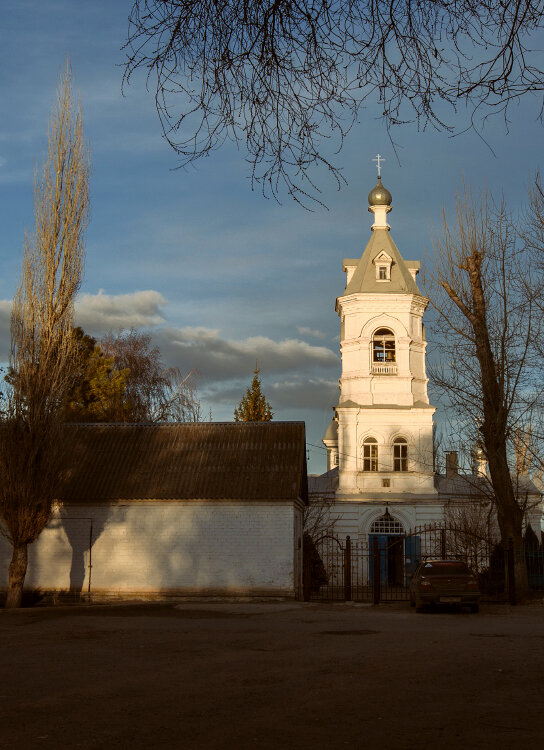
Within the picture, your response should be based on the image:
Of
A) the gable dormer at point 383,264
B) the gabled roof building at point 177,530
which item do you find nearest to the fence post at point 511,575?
the gabled roof building at point 177,530

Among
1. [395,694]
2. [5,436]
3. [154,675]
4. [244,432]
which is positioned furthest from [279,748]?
[244,432]

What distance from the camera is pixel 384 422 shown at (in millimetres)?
44719

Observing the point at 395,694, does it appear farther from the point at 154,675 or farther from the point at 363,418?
the point at 363,418

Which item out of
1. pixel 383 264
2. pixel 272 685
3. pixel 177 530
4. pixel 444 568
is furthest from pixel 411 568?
pixel 272 685

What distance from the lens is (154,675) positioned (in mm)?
10875

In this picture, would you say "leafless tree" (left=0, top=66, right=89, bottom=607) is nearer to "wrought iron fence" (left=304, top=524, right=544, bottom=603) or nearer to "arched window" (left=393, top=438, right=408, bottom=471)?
"wrought iron fence" (left=304, top=524, right=544, bottom=603)

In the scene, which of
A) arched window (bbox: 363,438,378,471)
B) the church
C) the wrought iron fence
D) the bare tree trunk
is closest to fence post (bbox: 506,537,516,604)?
the wrought iron fence

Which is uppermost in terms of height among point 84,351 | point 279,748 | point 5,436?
point 84,351

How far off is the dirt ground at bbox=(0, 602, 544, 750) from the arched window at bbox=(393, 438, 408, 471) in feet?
85.6

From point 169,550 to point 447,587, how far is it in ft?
28.8

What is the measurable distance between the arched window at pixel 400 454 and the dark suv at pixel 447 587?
1996 cm

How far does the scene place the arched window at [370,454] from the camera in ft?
148

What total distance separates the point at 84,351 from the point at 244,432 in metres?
16.3

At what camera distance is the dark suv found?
24.2 meters
